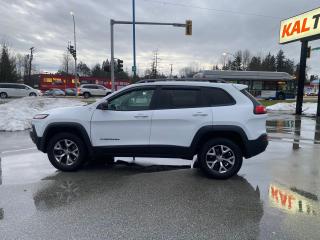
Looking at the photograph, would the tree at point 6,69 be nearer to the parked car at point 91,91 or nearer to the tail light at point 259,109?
the parked car at point 91,91

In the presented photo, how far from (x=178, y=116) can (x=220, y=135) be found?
2.91 ft

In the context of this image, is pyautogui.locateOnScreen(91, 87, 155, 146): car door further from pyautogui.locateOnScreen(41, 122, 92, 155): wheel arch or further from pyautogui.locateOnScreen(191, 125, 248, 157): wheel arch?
pyautogui.locateOnScreen(191, 125, 248, 157): wheel arch

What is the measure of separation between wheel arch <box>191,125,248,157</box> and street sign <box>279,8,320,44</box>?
52.6 ft

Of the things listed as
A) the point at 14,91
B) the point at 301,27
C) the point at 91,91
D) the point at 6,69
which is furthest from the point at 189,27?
the point at 6,69

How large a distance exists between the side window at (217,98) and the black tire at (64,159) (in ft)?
A: 8.55

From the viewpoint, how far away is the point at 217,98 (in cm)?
679

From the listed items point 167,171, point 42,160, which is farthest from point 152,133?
point 42,160

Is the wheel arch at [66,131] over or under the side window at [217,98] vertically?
under

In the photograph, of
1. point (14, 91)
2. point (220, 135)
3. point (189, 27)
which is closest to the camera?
point (220, 135)

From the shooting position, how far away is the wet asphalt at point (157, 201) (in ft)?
14.3

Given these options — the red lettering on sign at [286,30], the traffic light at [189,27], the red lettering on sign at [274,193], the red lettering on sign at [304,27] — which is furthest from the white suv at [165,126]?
the traffic light at [189,27]

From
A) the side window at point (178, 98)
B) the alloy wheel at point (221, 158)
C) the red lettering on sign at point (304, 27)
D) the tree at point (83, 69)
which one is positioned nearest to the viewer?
the alloy wheel at point (221, 158)

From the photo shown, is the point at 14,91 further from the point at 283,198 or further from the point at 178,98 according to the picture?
the point at 283,198

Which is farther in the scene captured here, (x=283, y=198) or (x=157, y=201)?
(x=283, y=198)
